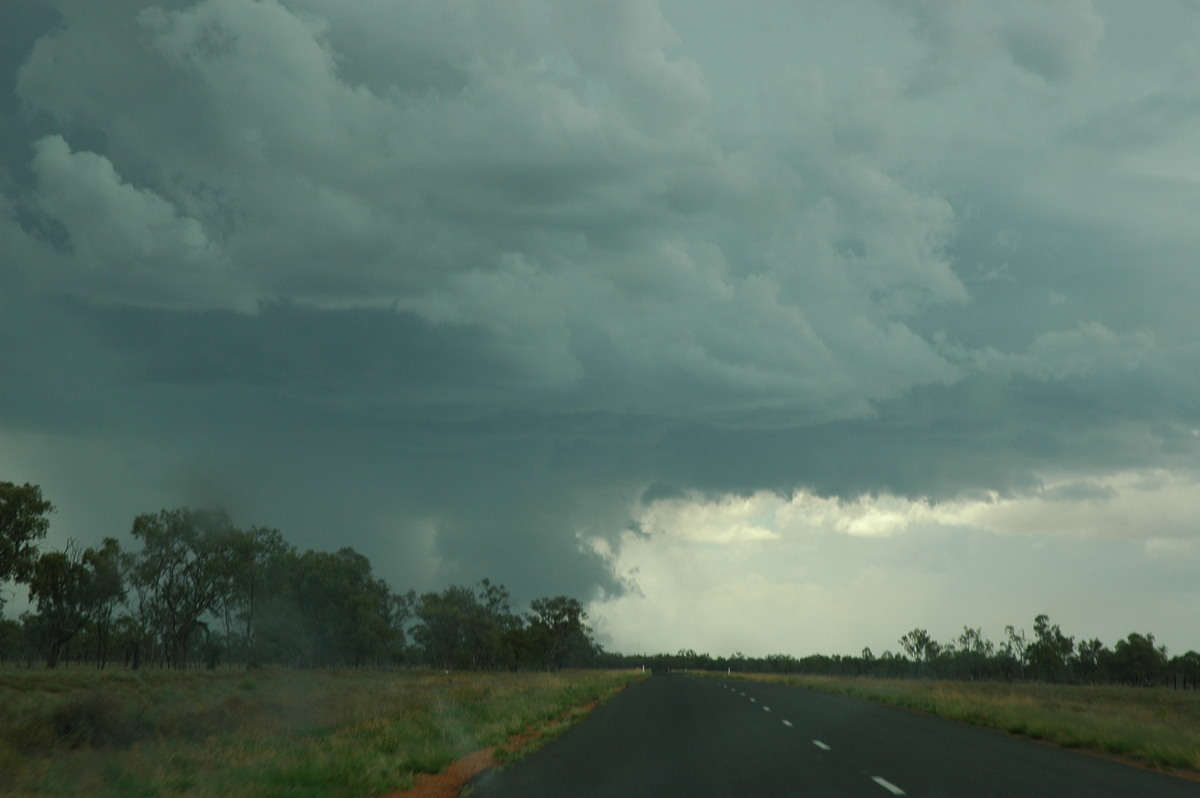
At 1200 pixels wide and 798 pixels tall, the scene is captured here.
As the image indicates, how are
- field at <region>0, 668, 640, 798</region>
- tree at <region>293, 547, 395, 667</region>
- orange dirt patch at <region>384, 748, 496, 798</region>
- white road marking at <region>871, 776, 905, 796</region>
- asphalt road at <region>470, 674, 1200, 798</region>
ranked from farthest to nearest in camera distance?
tree at <region>293, 547, 395, 667</region> → orange dirt patch at <region>384, 748, 496, 798</region> → asphalt road at <region>470, 674, 1200, 798</region> → white road marking at <region>871, 776, 905, 796</region> → field at <region>0, 668, 640, 798</region>

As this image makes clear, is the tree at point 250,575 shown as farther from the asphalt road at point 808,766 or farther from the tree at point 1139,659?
the tree at point 1139,659

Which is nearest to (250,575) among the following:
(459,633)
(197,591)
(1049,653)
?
(197,591)

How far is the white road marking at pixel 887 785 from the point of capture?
12.4 metres

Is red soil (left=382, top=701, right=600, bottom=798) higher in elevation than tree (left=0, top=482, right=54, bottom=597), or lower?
lower

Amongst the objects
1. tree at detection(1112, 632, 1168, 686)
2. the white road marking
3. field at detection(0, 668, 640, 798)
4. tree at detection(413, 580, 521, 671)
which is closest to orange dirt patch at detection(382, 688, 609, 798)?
field at detection(0, 668, 640, 798)

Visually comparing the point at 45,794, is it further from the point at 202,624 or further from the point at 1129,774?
the point at 202,624

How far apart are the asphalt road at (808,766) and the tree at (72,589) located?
62.3 m

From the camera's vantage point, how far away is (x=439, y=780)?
1459 cm

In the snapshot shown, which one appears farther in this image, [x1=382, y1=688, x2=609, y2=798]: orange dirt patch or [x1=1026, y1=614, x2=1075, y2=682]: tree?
[x1=1026, y1=614, x2=1075, y2=682]: tree

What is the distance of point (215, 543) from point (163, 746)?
73311 millimetres

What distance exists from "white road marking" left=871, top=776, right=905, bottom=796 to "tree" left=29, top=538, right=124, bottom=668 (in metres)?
73.0

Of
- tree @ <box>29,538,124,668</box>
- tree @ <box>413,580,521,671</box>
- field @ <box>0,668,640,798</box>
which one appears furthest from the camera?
tree @ <box>413,580,521,671</box>

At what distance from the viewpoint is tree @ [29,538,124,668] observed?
7300cm

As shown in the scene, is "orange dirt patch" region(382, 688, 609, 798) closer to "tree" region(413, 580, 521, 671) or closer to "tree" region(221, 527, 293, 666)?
"tree" region(221, 527, 293, 666)
